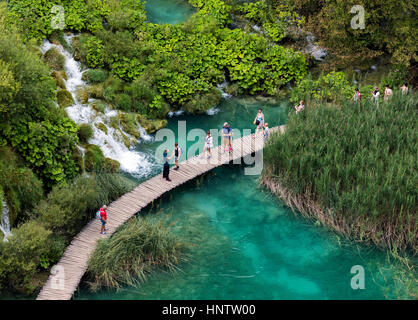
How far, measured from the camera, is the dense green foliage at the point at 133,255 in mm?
17453

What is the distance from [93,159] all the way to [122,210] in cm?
277

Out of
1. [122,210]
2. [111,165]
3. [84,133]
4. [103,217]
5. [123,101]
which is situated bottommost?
[103,217]

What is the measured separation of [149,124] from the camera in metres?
25.1

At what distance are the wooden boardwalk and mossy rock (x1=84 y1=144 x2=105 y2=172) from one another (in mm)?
1762

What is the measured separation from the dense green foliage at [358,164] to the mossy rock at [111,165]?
545cm

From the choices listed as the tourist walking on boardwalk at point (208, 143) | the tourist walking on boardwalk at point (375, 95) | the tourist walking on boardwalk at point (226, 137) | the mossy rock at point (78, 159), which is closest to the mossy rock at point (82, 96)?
the mossy rock at point (78, 159)

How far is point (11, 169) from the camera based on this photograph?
19109 mm

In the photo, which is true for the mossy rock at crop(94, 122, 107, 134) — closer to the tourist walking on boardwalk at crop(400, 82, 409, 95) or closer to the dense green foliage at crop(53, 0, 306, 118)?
the dense green foliage at crop(53, 0, 306, 118)

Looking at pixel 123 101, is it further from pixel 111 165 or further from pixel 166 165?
pixel 166 165

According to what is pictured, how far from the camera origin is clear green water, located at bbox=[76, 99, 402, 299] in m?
17.7

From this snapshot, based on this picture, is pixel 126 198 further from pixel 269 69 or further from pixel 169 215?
pixel 269 69

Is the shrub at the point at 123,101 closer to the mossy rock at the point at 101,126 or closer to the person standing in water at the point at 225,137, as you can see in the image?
the mossy rock at the point at 101,126

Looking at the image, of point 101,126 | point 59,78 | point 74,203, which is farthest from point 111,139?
point 74,203

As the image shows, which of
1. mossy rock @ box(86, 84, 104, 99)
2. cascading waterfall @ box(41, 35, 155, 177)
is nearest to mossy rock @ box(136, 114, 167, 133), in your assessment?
cascading waterfall @ box(41, 35, 155, 177)
